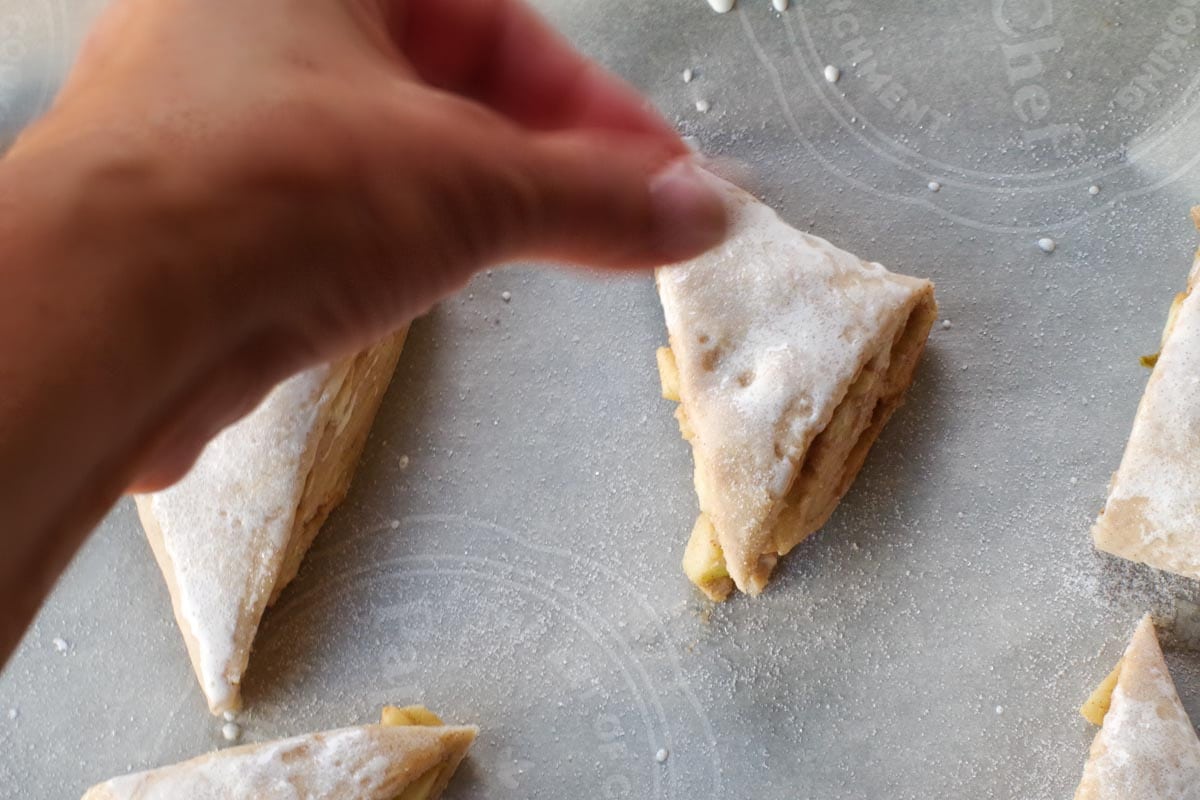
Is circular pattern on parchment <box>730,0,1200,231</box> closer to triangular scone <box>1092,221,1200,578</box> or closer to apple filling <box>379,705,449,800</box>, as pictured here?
triangular scone <box>1092,221,1200,578</box>

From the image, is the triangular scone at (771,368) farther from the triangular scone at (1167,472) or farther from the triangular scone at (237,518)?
the triangular scone at (237,518)

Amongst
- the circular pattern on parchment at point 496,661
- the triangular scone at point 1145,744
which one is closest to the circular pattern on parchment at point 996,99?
the triangular scone at point 1145,744

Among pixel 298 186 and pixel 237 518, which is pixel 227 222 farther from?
pixel 237 518

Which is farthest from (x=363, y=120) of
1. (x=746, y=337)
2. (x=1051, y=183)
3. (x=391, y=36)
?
(x=1051, y=183)

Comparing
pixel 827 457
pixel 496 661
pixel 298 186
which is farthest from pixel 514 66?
pixel 496 661

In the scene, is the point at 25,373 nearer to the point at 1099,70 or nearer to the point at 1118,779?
the point at 1118,779

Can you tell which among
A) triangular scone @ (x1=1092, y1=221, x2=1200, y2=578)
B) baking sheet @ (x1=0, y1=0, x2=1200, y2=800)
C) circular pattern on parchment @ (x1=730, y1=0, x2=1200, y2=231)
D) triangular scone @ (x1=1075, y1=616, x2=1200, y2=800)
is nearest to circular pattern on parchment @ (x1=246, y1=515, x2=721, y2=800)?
baking sheet @ (x1=0, y1=0, x2=1200, y2=800)

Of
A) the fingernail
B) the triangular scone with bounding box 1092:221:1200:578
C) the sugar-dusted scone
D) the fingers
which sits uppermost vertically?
the fingers
